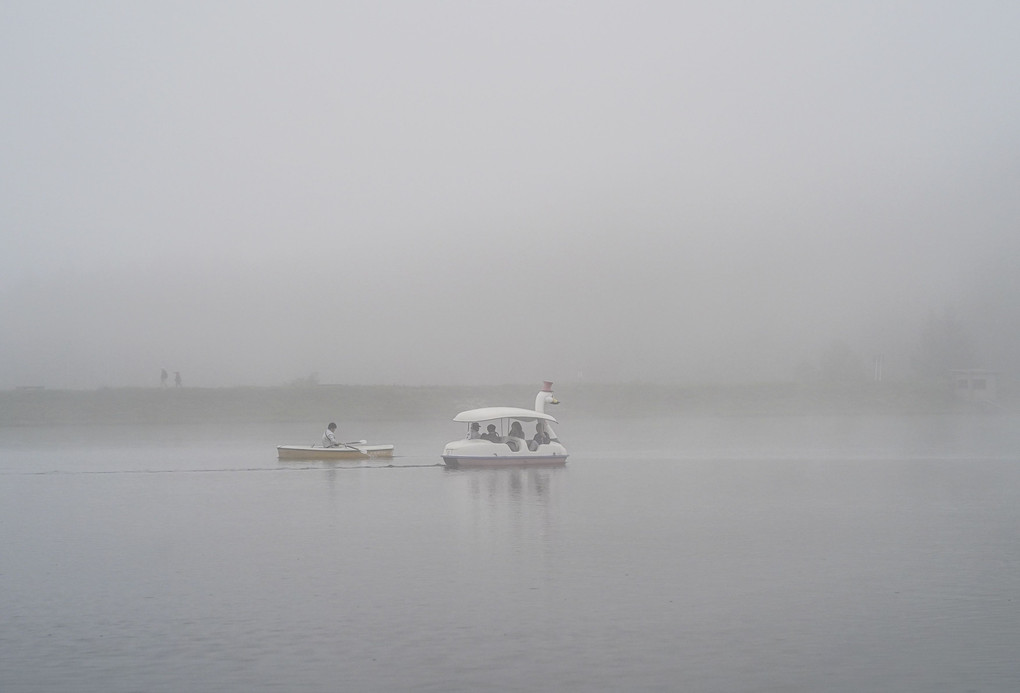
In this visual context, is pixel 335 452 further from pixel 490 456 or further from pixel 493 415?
pixel 493 415

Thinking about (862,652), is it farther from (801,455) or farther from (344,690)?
(801,455)

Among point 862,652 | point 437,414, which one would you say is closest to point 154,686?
point 862,652

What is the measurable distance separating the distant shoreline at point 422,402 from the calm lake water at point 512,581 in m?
47.7

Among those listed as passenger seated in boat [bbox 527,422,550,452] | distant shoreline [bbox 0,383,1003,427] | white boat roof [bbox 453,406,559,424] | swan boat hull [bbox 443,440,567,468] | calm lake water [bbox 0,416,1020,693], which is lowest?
calm lake water [bbox 0,416,1020,693]

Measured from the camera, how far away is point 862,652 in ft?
44.5

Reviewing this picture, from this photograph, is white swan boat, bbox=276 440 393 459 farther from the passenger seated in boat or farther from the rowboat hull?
the passenger seated in boat

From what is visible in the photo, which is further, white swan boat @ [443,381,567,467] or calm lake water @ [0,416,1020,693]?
white swan boat @ [443,381,567,467]

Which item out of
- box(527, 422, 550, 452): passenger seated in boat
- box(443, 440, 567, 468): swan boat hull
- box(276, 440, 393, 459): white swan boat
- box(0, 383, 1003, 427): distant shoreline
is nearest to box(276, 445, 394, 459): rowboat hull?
box(276, 440, 393, 459): white swan boat

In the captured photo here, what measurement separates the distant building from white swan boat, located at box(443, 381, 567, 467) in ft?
242

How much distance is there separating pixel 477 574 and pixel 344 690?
7256 mm

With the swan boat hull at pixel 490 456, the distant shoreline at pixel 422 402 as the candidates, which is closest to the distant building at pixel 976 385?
the distant shoreline at pixel 422 402

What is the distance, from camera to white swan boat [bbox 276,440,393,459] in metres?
42.2

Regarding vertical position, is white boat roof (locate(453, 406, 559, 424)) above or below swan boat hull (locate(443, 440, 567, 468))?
above

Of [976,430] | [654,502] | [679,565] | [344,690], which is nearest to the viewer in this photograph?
[344,690]
